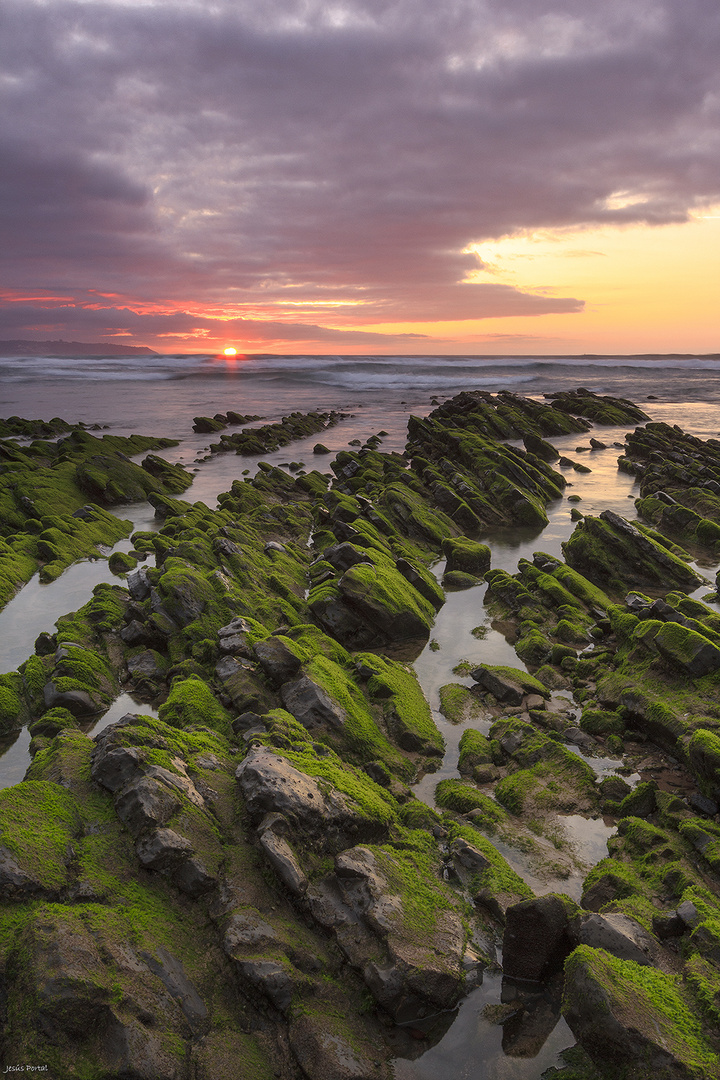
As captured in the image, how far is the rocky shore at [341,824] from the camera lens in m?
6.45

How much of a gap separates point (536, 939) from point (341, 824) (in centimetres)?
281

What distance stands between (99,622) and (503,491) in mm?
21222

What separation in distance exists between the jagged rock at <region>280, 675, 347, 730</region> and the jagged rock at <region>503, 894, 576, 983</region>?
16.6 feet

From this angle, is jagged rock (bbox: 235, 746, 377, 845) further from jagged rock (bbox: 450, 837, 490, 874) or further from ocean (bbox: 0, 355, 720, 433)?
ocean (bbox: 0, 355, 720, 433)

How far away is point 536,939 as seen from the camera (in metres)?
7.80

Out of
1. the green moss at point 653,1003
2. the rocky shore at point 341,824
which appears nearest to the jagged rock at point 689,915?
the rocky shore at point 341,824

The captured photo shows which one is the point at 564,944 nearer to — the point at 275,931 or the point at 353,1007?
the point at 353,1007

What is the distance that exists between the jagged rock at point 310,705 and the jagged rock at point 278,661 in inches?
12.8

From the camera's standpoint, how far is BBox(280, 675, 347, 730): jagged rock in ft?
40.1

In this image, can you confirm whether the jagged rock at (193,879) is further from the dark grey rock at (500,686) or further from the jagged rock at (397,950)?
the dark grey rock at (500,686)

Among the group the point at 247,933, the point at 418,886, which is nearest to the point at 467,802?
the point at 418,886

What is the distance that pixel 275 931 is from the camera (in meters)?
7.39

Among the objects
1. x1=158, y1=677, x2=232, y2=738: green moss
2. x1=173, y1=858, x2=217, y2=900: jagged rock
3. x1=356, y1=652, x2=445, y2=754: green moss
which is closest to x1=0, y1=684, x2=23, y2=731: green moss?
x1=158, y1=677, x2=232, y2=738: green moss

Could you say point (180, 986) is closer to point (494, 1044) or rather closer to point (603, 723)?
point (494, 1044)
